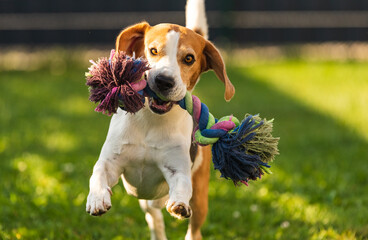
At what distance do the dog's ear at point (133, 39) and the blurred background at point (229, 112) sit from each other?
144 cm

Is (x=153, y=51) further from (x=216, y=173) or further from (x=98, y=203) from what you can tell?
(x=216, y=173)

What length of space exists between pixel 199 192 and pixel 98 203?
110cm

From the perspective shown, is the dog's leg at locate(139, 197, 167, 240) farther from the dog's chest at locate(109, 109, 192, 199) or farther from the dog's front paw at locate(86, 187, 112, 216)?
the dog's front paw at locate(86, 187, 112, 216)

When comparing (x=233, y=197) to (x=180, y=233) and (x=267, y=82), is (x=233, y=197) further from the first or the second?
(x=267, y=82)

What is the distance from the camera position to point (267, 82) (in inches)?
404

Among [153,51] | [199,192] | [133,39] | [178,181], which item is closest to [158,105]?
[153,51]

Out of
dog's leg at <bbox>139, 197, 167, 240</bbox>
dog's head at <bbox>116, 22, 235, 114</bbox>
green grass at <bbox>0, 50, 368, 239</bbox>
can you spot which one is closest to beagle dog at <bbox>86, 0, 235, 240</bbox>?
dog's head at <bbox>116, 22, 235, 114</bbox>

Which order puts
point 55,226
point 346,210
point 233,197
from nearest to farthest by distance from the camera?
point 55,226 → point 346,210 → point 233,197

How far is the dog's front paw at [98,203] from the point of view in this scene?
108 inches

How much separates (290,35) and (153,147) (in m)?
10.9

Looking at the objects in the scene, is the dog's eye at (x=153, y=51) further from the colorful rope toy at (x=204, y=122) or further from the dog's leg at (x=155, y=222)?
the dog's leg at (x=155, y=222)

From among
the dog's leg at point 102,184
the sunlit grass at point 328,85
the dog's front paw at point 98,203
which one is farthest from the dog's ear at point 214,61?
the sunlit grass at point 328,85

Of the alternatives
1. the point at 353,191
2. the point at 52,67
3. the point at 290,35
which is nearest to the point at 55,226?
the point at 353,191

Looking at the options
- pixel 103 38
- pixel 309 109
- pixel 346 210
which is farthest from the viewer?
pixel 103 38
